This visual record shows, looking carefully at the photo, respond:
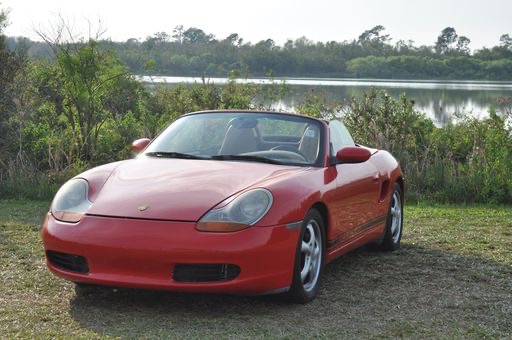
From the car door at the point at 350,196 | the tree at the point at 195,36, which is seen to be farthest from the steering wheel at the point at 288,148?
the tree at the point at 195,36

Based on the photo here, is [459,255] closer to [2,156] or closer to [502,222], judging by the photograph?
[502,222]

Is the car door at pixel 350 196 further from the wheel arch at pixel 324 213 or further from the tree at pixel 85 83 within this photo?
the tree at pixel 85 83

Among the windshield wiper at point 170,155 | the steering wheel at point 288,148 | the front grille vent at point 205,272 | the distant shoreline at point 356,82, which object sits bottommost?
the distant shoreline at point 356,82

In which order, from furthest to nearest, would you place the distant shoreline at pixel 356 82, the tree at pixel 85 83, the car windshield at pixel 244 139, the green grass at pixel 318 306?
the distant shoreline at pixel 356 82, the tree at pixel 85 83, the car windshield at pixel 244 139, the green grass at pixel 318 306

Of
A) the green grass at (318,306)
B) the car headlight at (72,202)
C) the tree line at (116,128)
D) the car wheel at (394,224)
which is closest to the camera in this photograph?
the green grass at (318,306)

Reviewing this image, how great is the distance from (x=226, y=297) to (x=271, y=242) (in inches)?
27.6

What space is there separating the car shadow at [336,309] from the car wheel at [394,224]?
917 millimetres

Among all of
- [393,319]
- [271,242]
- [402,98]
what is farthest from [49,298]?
[402,98]

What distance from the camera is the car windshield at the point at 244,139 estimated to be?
242 inches

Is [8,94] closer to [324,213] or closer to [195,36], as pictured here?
[324,213]

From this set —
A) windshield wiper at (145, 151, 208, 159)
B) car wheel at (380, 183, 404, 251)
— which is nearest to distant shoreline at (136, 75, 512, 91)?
car wheel at (380, 183, 404, 251)

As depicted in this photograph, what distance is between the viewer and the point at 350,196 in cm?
631

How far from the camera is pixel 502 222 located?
962 cm

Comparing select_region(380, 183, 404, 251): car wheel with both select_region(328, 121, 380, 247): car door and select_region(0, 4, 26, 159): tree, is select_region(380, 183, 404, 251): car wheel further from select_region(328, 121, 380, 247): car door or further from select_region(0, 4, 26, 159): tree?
select_region(0, 4, 26, 159): tree
